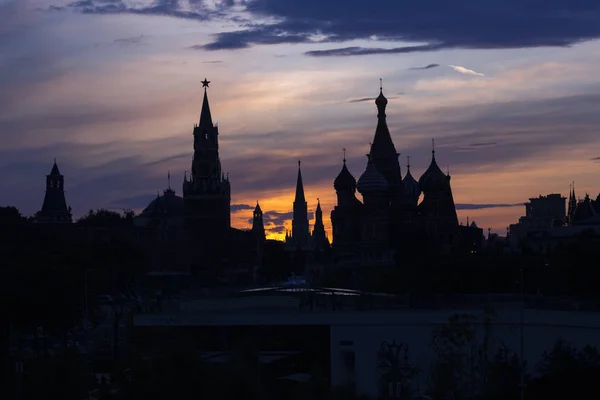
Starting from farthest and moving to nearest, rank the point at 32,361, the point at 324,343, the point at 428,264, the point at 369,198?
1. the point at 369,198
2. the point at 428,264
3. the point at 324,343
4. the point at 32,361

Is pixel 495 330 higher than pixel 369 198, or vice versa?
pixel 369 198

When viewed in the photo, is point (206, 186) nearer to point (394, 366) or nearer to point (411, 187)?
point (411, 187)

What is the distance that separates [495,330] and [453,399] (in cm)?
950

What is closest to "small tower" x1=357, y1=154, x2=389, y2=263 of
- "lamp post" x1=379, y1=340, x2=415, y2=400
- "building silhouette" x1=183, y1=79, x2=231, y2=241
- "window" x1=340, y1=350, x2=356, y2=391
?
"building silhouette" x1=183, y1=79, x2=231, y2=241

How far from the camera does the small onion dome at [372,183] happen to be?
17075cm

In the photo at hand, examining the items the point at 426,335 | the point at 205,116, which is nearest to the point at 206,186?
the point at 205,116

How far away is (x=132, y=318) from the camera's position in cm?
6831

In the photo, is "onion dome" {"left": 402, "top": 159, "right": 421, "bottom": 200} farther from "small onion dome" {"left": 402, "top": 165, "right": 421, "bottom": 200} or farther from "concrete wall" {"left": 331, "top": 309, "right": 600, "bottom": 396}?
"concrete wall" {"left": 331, "top": 309, "right": 600, "bottom": 396}

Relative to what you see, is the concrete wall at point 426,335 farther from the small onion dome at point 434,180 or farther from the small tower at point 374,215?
the small onion dome at point 434,180

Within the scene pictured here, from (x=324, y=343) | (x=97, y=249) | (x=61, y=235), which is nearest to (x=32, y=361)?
(x=324, y=343)

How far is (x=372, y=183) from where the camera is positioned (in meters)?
171

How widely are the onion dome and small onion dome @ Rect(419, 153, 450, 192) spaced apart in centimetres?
277

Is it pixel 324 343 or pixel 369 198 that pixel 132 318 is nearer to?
pixel 324 343

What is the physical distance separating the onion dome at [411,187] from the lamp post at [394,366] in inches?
4692
